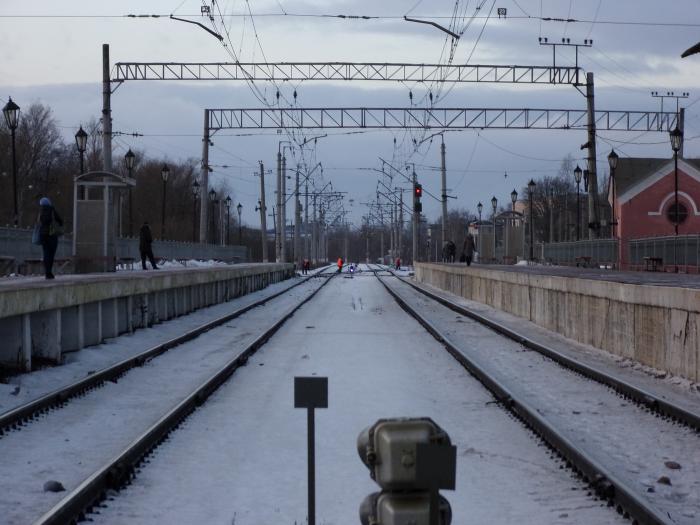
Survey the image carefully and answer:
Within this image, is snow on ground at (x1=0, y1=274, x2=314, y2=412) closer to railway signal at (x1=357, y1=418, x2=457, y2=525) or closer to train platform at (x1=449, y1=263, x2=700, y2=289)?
railway signal at (x1=357, y1=418, x2=457, y2=525)

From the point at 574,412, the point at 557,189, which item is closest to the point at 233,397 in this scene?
the point at 574,412

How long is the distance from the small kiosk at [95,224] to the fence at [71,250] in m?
2.03

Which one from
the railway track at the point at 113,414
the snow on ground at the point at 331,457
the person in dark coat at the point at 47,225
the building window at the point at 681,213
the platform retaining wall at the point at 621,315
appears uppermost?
the building window at the point at 681,213

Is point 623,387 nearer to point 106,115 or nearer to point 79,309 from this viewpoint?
point 79,309

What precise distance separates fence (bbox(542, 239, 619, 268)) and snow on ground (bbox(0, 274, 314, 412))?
23.7m

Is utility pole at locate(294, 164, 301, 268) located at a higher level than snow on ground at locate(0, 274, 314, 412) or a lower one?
higher

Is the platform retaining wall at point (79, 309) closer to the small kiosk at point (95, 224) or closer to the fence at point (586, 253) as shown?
the small kiosk at point (95, 224)

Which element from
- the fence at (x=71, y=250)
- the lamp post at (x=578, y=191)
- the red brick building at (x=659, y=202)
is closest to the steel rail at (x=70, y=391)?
the fence at (x=71, y=250)

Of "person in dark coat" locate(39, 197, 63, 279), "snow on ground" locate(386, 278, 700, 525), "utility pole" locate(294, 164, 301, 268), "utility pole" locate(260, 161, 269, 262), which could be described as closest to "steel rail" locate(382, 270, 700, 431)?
"snow on ground" locate(386, 278, 700, 525)

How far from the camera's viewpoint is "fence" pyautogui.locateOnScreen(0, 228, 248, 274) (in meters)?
31.7

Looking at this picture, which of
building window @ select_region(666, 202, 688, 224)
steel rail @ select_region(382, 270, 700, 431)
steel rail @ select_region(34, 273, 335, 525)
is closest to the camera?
steel rail @ select_region(34, 273, 335, 525)

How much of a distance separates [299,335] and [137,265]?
25815 mm

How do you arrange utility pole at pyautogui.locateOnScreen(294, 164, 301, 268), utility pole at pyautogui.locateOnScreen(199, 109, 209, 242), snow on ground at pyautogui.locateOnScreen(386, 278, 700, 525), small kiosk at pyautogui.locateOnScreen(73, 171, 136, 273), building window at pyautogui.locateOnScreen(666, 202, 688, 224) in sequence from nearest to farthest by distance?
snow on ground at pyautogui.locateOnScreen(386, 278, 700, 525) < small kiosk at pyautogui.locateOnScreen(73, 171, 136, 273) < utility pole at pyautogui.locateOnScreen(199, 109, 209, 242) < building window at pyautogui.locateOnScreen(666, 202, 688, 224) < utility pole at pyautogui.locateOnScreen(294, 164, 301, 268)

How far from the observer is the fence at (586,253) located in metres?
44.3
